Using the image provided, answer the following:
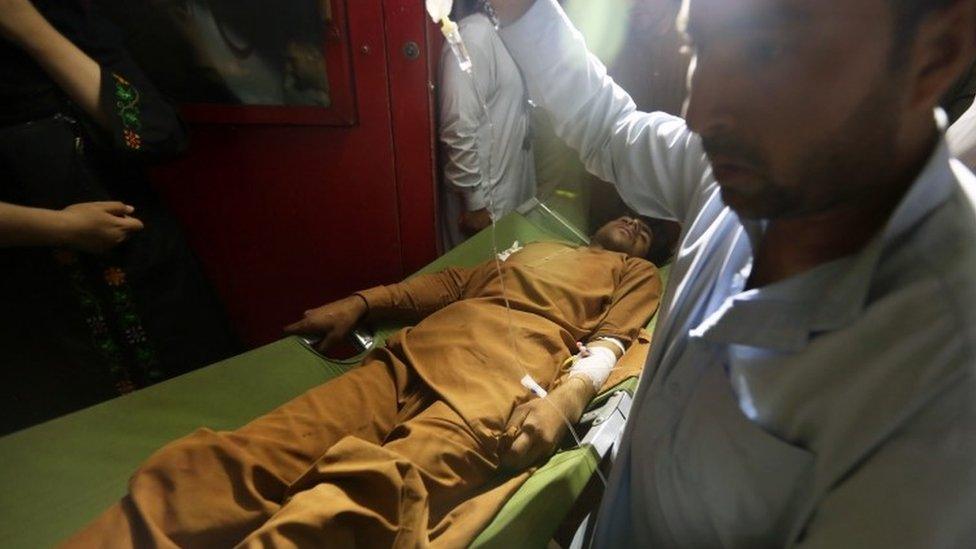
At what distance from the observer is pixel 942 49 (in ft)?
1.50

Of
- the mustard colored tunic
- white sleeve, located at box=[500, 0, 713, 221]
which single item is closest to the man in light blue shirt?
white sleeve, located at box=[500, 0, 713, 221]

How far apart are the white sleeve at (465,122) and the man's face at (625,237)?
17.6 inches

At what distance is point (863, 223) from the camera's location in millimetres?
548

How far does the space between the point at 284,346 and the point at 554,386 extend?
0.67 m

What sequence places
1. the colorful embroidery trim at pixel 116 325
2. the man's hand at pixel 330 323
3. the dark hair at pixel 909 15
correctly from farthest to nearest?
the man's hand at pixel 330 323 → the colorful embroidery trim at pixel 116 325 → the dark hair at pixel 909 15

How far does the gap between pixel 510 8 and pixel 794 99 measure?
557 mm

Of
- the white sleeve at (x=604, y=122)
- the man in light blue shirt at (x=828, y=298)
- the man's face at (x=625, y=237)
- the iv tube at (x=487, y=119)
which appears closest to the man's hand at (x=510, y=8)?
the white sleeve at (x=604, y=122)

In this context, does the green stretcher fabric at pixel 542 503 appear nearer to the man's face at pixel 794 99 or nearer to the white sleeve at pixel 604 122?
the white sleeve at pixel 604 122

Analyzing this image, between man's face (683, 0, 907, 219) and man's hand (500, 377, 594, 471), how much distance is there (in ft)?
2.20

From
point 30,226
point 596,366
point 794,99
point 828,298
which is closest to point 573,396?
point 596,366

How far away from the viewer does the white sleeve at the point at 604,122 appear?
0.88 metres

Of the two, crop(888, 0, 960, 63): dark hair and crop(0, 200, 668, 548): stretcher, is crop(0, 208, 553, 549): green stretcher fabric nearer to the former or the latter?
crop(0, 200, 668, 548): stretcher

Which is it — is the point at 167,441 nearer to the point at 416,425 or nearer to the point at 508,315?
the point at 416,425

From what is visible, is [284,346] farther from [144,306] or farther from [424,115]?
[424,115]
